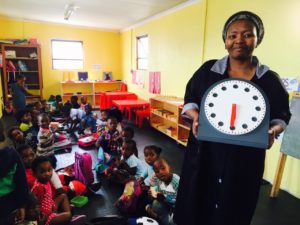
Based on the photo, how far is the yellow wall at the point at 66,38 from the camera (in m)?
5.75

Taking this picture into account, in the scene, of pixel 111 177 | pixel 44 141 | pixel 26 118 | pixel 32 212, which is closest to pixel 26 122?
pixel 26 118

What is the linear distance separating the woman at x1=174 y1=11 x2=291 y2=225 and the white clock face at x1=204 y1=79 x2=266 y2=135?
69mm

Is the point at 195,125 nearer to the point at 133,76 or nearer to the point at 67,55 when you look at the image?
the point at 133,76

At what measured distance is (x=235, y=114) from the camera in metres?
0.87

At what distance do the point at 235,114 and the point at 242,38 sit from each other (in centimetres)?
29

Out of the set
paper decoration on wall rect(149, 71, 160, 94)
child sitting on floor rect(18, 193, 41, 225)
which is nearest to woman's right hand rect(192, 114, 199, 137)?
child sitting on floor rect(18, 193, 41, 225)

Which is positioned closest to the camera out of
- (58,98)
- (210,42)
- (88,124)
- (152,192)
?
(152,192)

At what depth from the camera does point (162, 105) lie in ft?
15.5

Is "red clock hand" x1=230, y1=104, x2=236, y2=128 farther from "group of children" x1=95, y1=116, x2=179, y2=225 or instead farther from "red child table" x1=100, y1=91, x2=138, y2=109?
"red child table" x1=100, y1=91, x2=138, y2=109

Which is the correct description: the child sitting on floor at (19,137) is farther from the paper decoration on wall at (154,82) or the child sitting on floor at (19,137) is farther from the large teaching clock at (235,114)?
the paper decoration on wall at (154,82)

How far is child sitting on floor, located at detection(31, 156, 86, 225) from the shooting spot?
1.69 metres

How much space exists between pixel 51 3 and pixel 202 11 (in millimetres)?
2754

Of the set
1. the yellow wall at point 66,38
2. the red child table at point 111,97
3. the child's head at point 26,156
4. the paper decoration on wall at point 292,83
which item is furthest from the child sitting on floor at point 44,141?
the yellow wall at point 66,38

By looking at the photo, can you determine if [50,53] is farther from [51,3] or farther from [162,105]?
[162,105]
